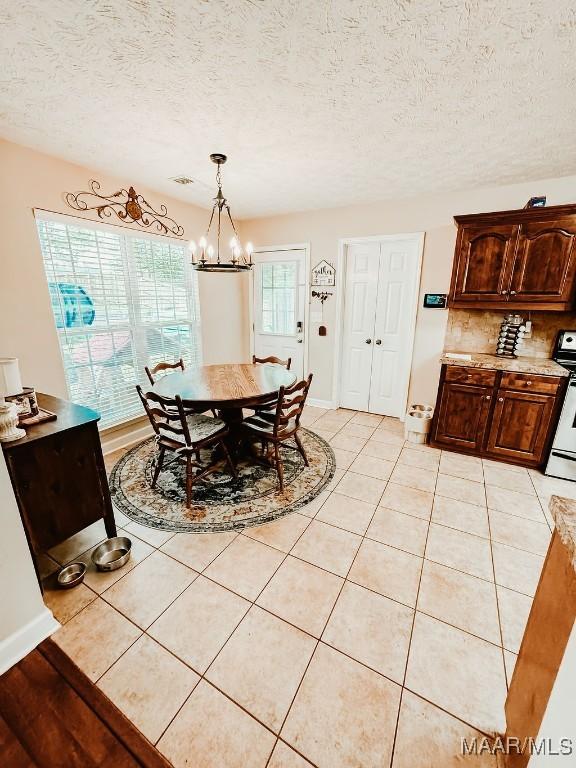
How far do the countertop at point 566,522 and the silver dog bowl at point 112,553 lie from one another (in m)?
2.05

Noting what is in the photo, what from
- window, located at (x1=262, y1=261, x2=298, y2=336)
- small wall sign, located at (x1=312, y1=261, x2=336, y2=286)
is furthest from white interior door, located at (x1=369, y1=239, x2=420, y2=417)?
window, located at (x1=262, y1=261, x2=298, y2=336)

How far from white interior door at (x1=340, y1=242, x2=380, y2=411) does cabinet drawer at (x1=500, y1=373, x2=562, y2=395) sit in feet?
5.16

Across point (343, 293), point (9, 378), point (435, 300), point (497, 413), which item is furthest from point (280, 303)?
point (9, 378)

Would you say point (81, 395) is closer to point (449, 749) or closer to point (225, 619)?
point (225, 619)

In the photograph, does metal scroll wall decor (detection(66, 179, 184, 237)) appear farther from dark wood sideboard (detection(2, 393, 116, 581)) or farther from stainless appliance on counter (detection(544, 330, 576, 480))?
stainless appliance on counter (detection(544, 330, 576, 480))

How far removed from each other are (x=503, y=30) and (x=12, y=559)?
297 cm

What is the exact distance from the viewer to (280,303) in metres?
4.43

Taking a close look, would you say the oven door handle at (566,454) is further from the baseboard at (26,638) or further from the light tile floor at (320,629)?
the baseboard at (26,638)

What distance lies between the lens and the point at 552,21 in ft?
4.02

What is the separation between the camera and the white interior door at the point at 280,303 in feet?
13.9

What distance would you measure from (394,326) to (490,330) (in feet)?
3.24

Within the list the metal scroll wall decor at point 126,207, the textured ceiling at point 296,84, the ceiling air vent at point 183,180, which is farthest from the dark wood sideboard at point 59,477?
the ceiling air vent at point 183,180

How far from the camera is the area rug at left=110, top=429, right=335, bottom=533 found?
2.23 m

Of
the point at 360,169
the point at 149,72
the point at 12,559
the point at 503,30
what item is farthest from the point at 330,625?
the point at 360,169
